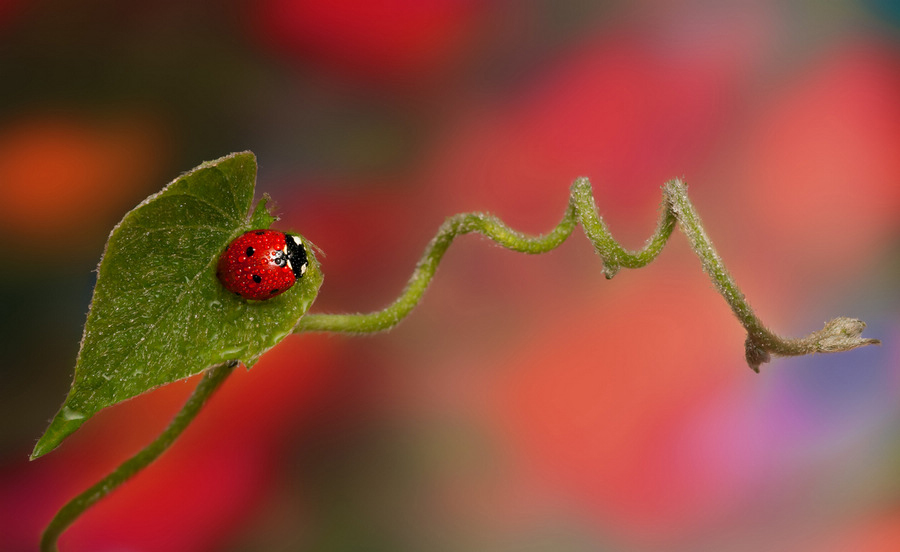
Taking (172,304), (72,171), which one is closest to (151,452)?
(172,304)

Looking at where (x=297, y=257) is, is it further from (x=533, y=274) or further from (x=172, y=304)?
(x=533, y=274)

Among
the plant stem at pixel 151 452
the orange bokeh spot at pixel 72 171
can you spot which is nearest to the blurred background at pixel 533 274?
the orange bokeh spot at pixel 72 171

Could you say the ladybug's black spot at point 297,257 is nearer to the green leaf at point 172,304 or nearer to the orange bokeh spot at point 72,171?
the green leaf at point 172,304

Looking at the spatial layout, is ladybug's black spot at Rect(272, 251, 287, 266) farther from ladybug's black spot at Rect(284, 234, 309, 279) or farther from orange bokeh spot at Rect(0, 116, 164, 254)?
orange bokeh spot at Rect(0, 116, 164, 254)

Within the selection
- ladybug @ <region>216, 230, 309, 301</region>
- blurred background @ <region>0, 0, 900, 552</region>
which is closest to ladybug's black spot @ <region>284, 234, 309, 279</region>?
ladybug @ <region>216, 230, 309, 301</region>

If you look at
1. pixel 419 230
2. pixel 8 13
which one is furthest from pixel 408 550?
pixel 8 13

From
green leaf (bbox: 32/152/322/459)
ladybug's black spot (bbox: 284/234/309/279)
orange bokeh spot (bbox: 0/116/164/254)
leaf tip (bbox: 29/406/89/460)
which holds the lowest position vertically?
leaf tip (bbox: 29/406/89/460)

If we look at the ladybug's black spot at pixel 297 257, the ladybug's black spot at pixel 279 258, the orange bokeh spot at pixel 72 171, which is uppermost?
the orange bokeh spot at pixel 72 171
